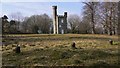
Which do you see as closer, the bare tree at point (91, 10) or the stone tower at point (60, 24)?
the bare tree at point (91, 10)

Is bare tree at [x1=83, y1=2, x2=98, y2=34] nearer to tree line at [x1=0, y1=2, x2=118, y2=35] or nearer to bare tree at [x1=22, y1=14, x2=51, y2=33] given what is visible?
tree line at [x1=0, y1=2, x2=118, y2=35]

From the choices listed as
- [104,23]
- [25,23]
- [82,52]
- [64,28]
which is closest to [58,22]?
[64,28]

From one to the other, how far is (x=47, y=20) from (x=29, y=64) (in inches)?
2483

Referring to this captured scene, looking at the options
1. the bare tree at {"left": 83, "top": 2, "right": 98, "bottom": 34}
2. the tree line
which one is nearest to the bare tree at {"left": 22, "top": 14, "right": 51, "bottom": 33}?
the tree line

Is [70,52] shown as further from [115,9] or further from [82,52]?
[115,9]

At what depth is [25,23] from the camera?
69.4 metres

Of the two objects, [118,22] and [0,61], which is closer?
[0,61]

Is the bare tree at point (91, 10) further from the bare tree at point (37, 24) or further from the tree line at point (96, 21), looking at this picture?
the bare tree at point (37, 24)

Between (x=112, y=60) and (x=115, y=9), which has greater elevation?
(x=115, y=9)

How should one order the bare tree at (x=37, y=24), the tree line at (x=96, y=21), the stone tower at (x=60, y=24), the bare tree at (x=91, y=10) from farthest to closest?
the stone tower at (x=60, y=24)
the bare tree at (x=37, y=24)
the bare tree at (x=91, y=10)
the tree line at (x=96, y=21)

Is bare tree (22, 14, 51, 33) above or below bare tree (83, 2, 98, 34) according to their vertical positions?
below

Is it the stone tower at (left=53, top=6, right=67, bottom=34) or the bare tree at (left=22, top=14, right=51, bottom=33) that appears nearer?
the bare tree at (left=22, top=14, right=51, bottom=33)

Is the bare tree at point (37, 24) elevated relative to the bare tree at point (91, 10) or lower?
lower

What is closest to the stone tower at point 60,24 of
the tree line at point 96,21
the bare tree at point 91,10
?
the tree line at point 96,21
